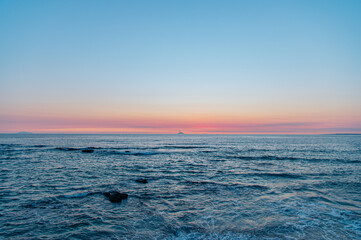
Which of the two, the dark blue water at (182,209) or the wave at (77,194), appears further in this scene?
the wave at (77,194)

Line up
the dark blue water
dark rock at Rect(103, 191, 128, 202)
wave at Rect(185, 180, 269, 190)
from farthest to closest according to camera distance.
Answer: wave at Rect(185, 180, 269, 190), dark rock at Rect(103, 191, 128, 202), the dark blue water

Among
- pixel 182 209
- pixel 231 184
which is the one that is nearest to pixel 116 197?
pixel 182 209

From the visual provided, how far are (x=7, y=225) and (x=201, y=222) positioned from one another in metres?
10.1

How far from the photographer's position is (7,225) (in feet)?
35.0

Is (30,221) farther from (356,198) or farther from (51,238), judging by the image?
(356,198)

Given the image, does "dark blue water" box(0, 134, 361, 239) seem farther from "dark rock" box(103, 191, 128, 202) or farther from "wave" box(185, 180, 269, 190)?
"dark rock" box(103, 191, 128, 202)

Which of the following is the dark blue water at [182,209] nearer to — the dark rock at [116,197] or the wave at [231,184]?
the wave at [231,184]

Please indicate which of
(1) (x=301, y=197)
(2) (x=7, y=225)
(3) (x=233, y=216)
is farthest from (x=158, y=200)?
(1) (x=301, y=197)

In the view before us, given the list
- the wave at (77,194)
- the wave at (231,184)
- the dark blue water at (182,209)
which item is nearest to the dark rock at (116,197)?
the dark blue water at (182,209)

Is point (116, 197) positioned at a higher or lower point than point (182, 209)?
higher

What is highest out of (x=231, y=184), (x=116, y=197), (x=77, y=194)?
(x=116, y=197)

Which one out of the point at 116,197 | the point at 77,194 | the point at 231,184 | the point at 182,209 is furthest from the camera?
the point at 231,184

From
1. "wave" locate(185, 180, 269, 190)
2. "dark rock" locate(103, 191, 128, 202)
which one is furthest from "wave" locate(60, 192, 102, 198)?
"wave" locate(185, 180, 269, 190)

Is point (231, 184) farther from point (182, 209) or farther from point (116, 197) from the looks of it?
point (116, 197)
